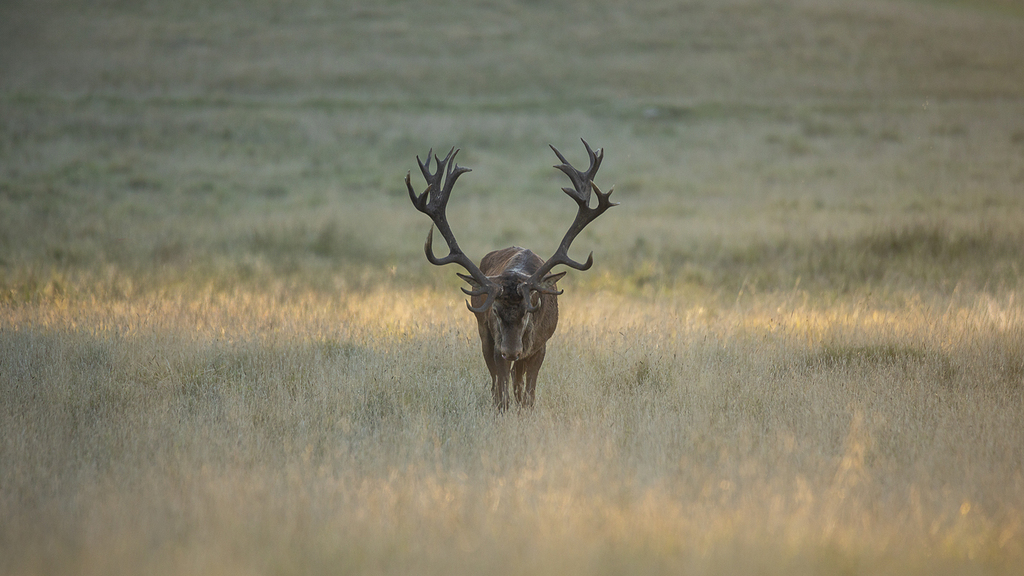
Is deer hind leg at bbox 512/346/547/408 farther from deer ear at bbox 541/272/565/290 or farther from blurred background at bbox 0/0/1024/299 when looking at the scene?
blurred background at bbox 0/0/1024/299

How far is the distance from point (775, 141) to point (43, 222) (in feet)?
78.9

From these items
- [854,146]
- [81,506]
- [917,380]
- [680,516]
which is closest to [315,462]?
[81,506]

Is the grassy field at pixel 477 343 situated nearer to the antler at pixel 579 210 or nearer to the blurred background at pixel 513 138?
the blurred background at pixel 513 138

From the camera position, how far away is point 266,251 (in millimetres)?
17219

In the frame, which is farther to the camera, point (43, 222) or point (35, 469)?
point (43, 222)

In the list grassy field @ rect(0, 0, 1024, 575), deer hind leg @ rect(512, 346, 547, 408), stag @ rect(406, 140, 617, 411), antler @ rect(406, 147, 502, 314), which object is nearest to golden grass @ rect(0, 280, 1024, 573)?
grassy field @ rect(0, 0, 1024, 575)

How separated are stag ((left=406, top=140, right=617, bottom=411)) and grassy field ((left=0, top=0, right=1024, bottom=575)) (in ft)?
1.46

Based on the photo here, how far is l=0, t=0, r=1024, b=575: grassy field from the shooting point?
4.80m

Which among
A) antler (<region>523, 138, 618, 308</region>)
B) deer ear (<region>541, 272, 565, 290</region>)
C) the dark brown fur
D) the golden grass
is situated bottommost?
the golden grass

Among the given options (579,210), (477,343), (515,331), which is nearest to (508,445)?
(515,331)

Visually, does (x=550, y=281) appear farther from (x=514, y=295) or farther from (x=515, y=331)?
(x=515, y=331)

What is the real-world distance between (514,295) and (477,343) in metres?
2.74

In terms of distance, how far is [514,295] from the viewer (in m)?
6.94

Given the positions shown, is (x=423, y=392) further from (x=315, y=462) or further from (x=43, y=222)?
(x=43, y=222)
